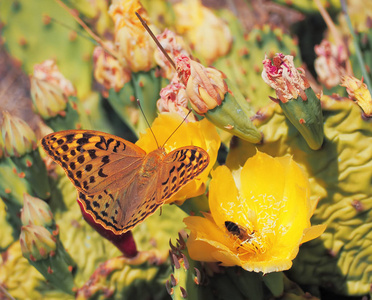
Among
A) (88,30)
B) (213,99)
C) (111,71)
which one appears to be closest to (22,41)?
(88,30)

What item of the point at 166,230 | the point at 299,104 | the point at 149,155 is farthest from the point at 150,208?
the point at 166,230

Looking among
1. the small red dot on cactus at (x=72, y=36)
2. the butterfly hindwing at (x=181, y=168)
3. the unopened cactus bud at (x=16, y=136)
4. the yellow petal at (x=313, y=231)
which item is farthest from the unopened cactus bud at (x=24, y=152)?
the yellow petal at (x=313, y=231)

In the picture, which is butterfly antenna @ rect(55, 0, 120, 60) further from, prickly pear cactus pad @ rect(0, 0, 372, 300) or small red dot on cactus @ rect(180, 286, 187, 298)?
small red dot on cactus @ rect(180, 286, 187, 298)

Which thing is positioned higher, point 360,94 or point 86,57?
point 86,57

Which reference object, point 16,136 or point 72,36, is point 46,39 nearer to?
point 72,36

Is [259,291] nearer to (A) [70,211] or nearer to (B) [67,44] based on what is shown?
(A) [70,211]

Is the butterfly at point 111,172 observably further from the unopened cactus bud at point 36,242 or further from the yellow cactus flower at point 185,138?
the unopened cactus bud at point 36,242

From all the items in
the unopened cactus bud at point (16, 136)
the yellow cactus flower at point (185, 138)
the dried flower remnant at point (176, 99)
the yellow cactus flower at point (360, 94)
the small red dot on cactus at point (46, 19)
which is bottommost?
the yellow cactus flower at point (360, 94)
